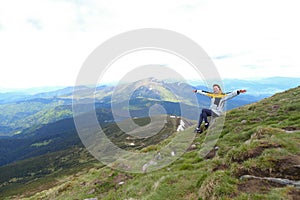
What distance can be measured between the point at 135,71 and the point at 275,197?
1428cm

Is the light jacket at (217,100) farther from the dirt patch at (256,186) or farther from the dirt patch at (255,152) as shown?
the dirt patch at (256,186)

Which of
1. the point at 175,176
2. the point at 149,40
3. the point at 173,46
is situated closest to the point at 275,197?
the point at 175,176

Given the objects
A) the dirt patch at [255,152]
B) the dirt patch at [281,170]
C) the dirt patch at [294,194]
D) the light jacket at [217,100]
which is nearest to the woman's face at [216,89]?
the light jacket at [217,100]

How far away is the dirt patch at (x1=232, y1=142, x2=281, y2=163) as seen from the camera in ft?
32.7

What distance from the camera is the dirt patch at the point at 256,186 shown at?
7686mm

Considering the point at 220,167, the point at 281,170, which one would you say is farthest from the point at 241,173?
the point at 220,167

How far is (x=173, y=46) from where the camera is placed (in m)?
16.2

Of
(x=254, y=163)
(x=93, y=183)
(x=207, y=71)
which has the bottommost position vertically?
(x=93, y=183)

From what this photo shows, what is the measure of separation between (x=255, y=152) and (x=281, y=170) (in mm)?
1807

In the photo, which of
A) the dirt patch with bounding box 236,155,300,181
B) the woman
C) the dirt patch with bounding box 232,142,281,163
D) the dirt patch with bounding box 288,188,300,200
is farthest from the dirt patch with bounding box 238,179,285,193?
the woman

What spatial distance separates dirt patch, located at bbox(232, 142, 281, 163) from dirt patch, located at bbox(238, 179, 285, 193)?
5.62 feet

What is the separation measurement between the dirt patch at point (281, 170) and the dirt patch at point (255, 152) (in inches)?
40.8

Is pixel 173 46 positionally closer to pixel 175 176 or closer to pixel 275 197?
pixel 175 176

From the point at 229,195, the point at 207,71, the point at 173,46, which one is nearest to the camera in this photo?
the point at 229,195
